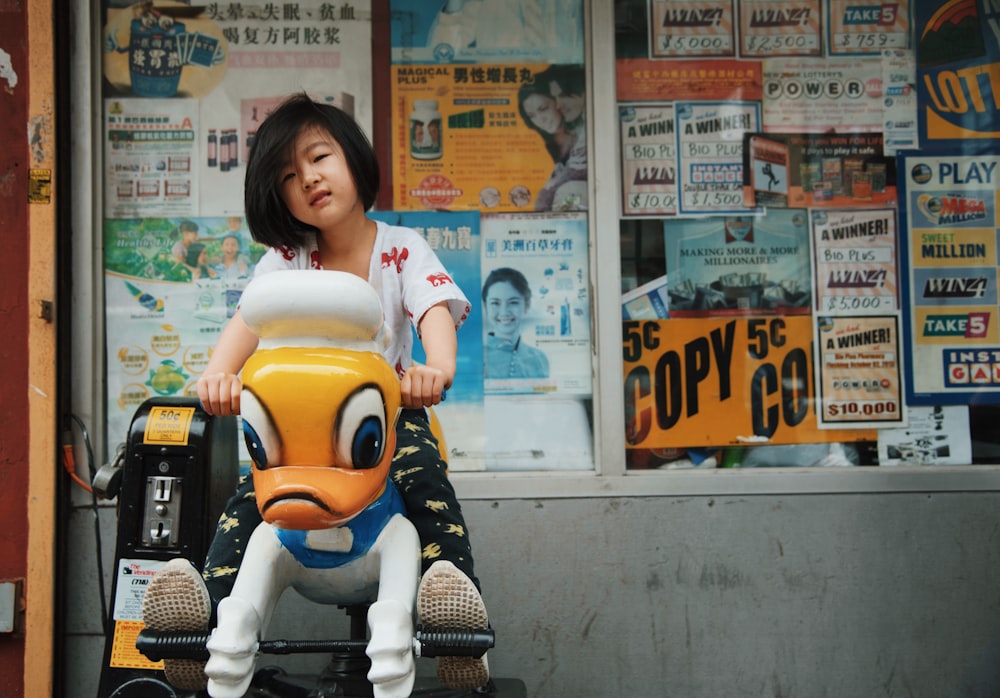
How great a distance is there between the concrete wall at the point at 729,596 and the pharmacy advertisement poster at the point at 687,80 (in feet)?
5.64

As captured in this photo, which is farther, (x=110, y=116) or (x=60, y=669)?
(x=110, y=116)

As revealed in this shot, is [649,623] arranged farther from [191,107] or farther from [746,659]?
[191,107]

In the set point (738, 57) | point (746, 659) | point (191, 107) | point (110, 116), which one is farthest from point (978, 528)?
point (110, 116)

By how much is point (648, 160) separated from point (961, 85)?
140cm

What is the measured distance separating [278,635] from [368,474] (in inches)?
82.2

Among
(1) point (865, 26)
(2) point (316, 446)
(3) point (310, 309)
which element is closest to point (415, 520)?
(2) point (316, 446)

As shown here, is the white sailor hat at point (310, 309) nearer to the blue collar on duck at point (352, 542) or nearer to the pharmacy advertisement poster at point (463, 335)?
the blue collar on duck at point (352, 542)

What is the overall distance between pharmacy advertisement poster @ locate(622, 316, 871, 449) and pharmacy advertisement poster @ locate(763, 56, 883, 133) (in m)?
0.87

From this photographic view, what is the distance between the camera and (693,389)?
3.47m

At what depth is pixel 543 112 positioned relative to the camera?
3.53 metres

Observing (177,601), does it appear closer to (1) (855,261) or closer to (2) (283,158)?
(2) (283,158)

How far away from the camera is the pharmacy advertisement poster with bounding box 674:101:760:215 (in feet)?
11.6

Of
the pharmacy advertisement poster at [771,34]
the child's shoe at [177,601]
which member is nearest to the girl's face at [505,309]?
the pharmacy advertisement poster at [771,34]

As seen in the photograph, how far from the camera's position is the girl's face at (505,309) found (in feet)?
11.4
